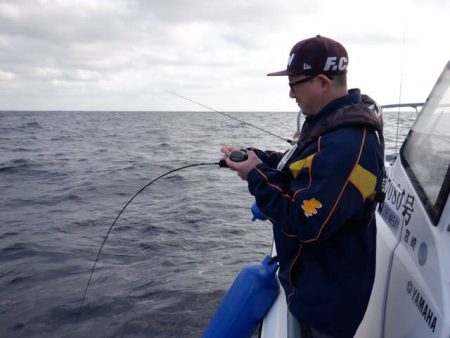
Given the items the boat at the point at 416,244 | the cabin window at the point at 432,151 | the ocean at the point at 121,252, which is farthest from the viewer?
the ocean at the point at 121,252

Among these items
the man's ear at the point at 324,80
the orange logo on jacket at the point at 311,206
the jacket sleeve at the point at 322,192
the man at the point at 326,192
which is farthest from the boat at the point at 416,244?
the man's ear at the point at 324,80

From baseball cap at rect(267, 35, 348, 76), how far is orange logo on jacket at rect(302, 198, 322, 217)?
58 cm

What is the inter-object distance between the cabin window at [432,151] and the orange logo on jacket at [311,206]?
509 millimetres

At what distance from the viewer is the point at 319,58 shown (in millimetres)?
1813

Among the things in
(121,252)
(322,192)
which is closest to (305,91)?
(322,192)

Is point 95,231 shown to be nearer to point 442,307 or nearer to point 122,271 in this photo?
point 122,271

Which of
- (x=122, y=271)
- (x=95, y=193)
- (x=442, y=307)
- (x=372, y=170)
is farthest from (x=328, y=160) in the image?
(x=95, y=193)

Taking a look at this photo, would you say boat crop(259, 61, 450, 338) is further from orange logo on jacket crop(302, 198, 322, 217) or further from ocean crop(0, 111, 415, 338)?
ocean crop(0, 111, 415, 338)

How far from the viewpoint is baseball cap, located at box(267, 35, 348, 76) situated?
1.82 meters

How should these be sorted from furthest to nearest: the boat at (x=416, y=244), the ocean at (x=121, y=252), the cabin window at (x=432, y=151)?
the ocean at (x=121, y=252) → the cabin window at (x=432, y=151) → the boat at (x=416, y=244)

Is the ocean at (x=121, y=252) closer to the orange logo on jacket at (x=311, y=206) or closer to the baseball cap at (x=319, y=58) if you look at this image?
the orange logo on jacket at (x=311, y=206)

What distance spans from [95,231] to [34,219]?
153 cm

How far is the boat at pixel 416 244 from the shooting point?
5.19 ft

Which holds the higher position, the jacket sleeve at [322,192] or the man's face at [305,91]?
the man's face at [305,91]
